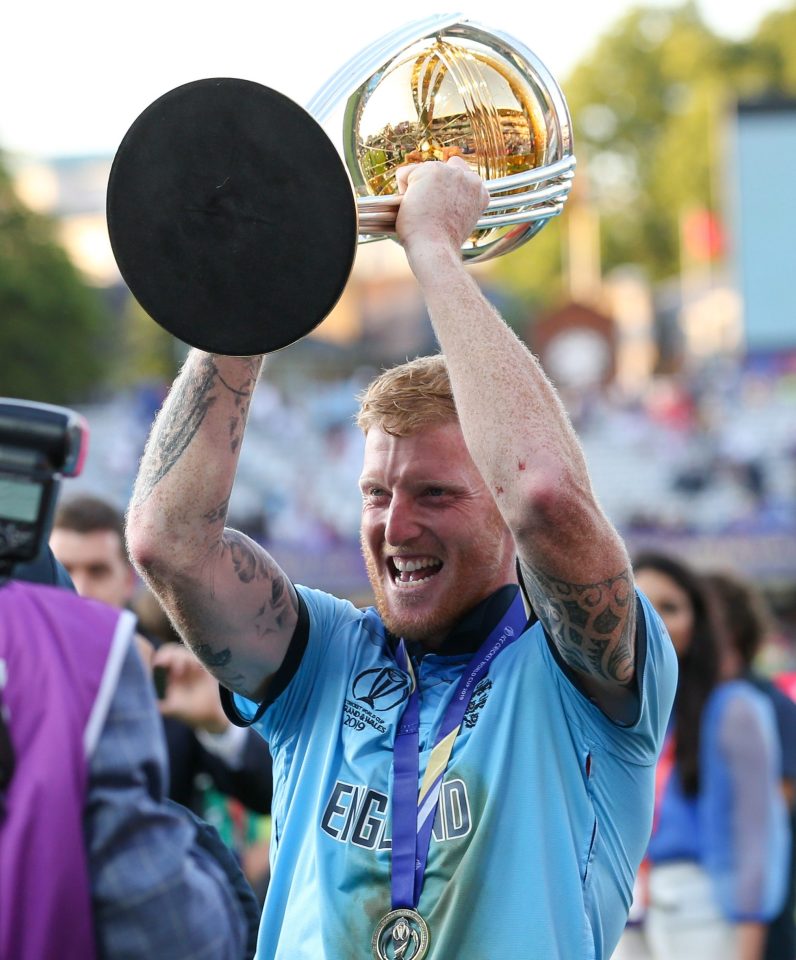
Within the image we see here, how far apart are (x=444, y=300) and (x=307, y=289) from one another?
1.04ft

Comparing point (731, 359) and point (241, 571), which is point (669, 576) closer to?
point (241, 571)

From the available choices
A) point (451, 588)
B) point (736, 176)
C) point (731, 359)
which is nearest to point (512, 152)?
point (451, 588)

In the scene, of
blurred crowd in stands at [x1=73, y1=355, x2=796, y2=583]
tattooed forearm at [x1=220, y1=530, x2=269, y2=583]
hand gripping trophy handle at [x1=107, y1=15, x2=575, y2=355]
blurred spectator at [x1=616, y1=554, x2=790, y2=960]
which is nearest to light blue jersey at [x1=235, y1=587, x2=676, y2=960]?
tattooed forearm at [x1=220, y1=530, x2=269, y2=583]

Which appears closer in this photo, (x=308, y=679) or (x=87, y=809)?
(x=87, y=809)

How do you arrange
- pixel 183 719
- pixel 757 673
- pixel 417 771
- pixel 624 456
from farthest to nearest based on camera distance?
pixel 624 456 → pixel 757 673 → pixel 183 719 → pixel 417 771

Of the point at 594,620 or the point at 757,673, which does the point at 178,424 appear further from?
the point at 757,673

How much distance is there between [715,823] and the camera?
182 inches

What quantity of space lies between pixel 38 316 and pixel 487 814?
28160 millimetres

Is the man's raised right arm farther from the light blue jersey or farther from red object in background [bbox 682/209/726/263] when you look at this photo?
red object in background [bbox 682/209/726/263]

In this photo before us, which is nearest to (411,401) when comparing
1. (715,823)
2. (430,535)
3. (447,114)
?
(430,535)

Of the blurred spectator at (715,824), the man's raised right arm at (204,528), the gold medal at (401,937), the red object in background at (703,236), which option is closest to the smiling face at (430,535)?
the man's raised right arm at (204,528)

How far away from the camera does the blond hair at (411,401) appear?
2684 millimetres

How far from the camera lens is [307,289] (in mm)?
2129

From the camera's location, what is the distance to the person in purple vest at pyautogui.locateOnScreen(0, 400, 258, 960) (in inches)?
67.4
